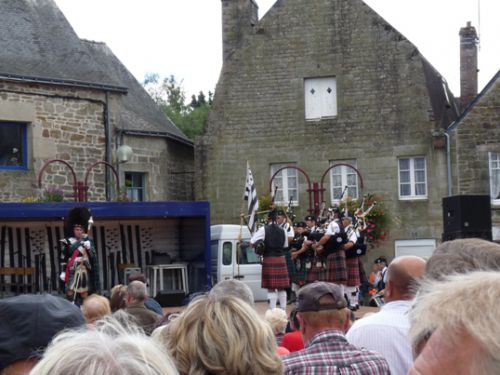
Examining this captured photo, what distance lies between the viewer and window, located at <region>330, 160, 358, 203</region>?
22.7 m

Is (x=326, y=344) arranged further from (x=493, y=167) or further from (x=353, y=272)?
(x=493, y=167)

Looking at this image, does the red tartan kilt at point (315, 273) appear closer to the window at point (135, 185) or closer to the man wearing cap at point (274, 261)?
the man wearing cap at point (274, 261)

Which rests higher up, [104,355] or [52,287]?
[104,355]

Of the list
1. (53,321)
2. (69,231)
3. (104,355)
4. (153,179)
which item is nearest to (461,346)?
(104,355)

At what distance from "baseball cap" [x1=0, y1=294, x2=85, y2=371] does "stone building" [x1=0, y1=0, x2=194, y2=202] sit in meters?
16.6

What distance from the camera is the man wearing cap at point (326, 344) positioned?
12.3ft

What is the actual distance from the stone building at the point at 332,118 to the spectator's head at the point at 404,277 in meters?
17.3

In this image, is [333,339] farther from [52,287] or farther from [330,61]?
[330,61]

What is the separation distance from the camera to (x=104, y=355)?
1.89 meters

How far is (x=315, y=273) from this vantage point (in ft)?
48.3

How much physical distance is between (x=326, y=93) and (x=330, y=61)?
0.82 m

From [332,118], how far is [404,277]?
61.0ft

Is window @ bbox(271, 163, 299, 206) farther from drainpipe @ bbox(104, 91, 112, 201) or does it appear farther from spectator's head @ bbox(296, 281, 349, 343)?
spectator's head @ bbox(296, 281, 349, 343)

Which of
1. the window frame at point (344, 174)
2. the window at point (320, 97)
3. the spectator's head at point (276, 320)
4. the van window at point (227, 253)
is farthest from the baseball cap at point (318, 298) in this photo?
the window at point (320, 97)
